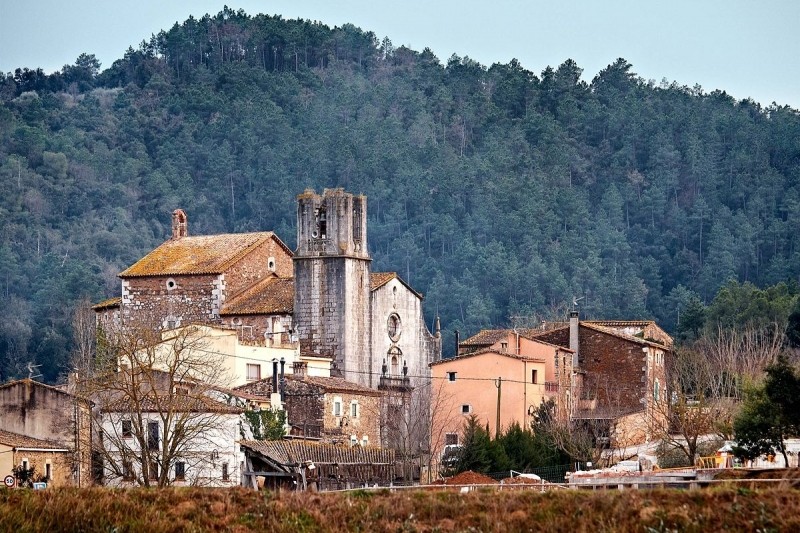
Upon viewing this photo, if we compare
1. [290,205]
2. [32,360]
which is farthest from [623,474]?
[290,205]

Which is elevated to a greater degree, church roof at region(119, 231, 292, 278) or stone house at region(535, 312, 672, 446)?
church roof at region(119, 231, 292, 278)

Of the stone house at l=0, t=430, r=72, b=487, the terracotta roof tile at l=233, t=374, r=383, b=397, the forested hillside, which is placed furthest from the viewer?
the forested hillside

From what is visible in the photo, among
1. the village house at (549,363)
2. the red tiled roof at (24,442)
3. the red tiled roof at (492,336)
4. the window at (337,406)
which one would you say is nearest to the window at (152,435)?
the red tiled roof at (24,442)

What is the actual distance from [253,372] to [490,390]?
30.7 feet

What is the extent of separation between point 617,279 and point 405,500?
127m

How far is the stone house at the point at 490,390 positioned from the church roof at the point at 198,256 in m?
10.1

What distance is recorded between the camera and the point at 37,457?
58.9 metres

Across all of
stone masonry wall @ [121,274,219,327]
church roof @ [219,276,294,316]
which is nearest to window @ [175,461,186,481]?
church roof @ [219,276,294,316]

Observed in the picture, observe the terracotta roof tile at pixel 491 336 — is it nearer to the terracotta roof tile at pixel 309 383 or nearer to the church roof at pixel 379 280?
the church roof at pixel 379 280

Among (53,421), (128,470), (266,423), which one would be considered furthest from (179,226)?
(128,470)

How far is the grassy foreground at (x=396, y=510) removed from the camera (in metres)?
31.9

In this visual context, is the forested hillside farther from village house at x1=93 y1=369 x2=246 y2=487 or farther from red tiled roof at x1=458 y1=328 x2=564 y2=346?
village house at x1=93 y1=369 x2=246 y2=487

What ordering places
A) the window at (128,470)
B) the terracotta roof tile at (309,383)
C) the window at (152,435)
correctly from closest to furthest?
the window at (128,470) < the window at (152,435) < the terracotta roof tile at (309,383)

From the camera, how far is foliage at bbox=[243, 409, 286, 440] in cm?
6169
